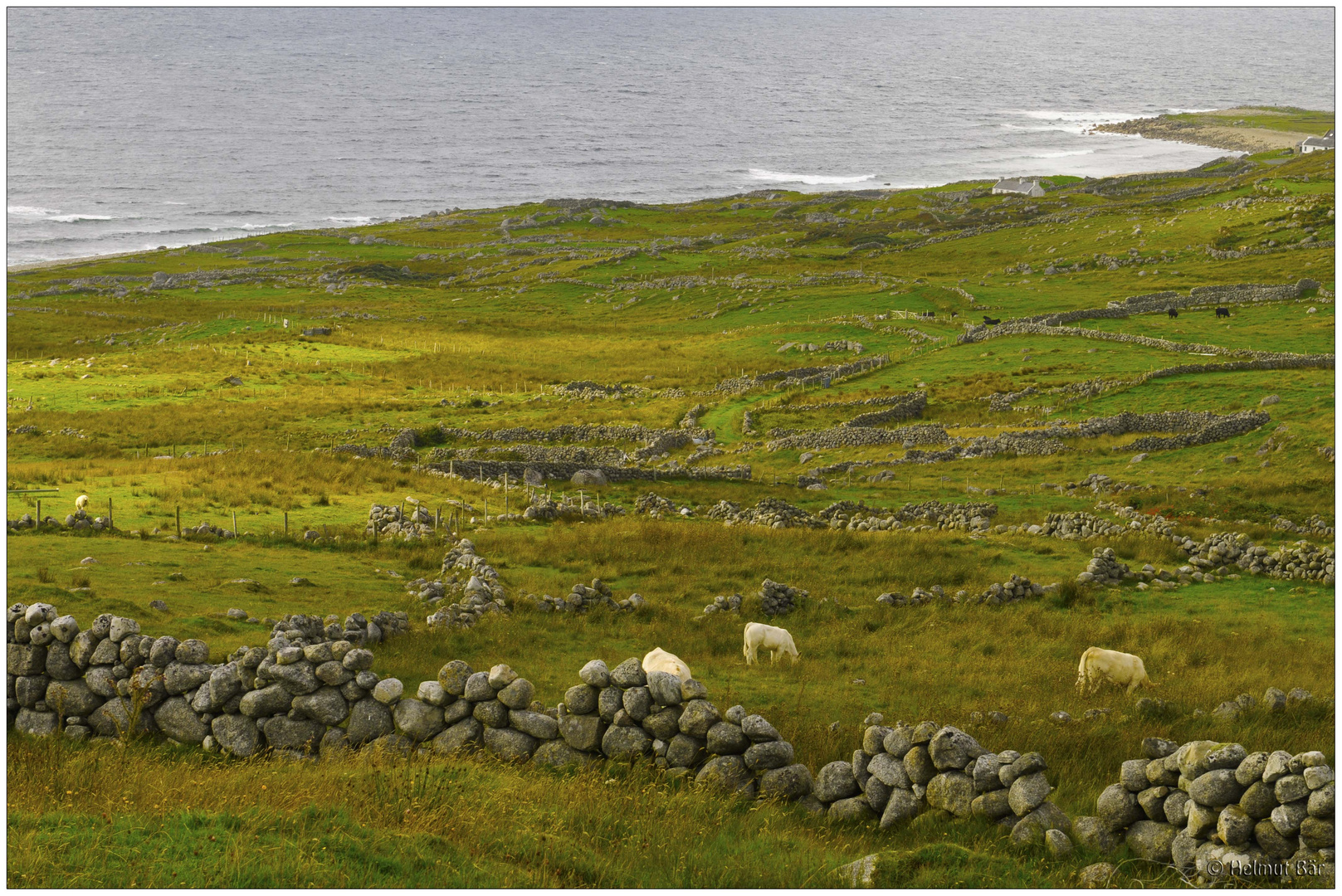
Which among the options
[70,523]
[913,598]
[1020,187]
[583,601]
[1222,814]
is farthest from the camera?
[1020,187]

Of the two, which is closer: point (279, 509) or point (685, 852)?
point (685, 852)

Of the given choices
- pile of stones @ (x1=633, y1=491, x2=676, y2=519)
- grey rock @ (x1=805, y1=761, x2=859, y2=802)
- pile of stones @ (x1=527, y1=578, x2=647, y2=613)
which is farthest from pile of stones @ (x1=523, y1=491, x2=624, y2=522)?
grey rock @ (x1=805, y1=761, x2=859, y2=802)

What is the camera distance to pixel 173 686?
12.6 m

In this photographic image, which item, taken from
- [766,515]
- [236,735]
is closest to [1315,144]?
[766,515]

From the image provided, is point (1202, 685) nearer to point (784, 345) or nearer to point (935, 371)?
point (935, 371)

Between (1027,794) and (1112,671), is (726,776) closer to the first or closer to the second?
(1027,794)

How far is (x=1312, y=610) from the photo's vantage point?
71.3ft

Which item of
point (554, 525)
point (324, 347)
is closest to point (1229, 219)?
point (324, 347)

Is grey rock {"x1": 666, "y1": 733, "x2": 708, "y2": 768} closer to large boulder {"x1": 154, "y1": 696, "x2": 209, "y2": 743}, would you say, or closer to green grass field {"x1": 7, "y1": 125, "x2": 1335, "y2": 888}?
green grass field {"x1": 7, "y1": 125, "x2": 1335, "y2": 888}

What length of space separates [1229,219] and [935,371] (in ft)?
216

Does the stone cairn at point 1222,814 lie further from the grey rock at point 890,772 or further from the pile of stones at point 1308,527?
the pile of stones at point 1308,527

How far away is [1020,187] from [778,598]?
178 m

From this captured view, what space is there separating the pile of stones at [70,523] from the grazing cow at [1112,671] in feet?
74.5

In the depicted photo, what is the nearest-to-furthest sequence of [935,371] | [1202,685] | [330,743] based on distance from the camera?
[330,743] → [1202,685] → [935,371]
